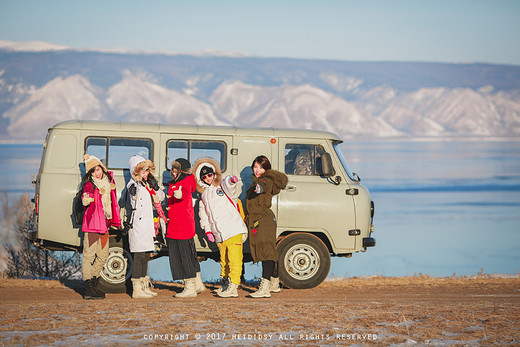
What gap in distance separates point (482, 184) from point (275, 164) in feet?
337

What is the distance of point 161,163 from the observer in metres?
11.6

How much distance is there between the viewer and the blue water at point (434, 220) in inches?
1928

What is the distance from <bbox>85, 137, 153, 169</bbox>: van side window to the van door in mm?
2235

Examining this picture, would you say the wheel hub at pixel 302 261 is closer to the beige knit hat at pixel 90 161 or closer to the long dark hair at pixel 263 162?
the long dark hair at pixel 263 162

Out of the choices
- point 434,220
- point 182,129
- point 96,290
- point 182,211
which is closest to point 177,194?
point 182,211

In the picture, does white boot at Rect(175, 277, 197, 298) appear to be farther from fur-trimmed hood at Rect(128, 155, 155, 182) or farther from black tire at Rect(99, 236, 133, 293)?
fur-trimmed hood at Rect(128, 155, 155, 182)

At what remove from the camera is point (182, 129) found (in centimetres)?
1180

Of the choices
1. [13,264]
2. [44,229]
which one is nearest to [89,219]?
[44,229]

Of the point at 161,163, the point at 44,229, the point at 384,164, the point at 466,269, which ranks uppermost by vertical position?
the point at 384,164

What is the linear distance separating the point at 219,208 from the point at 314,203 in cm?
169

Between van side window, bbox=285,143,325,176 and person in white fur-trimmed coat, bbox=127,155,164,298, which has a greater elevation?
van side window, bbox=285,143,325,176

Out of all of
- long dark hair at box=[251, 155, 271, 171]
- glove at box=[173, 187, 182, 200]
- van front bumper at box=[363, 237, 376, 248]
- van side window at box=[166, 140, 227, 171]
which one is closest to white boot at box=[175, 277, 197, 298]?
glove at box=[173, 187, 182, 200]

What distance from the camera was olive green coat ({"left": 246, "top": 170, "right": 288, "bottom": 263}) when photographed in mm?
10992

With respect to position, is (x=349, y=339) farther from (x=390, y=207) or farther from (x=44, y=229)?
(x=390, y=207)
